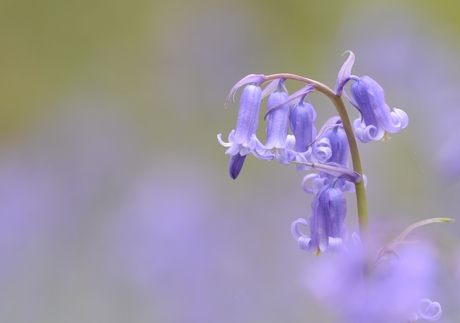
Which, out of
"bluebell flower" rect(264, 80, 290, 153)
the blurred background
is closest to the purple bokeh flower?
"bluebell flower" rect(264, 80, 290, 153)

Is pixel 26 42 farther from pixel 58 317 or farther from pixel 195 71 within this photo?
pixel 58 317

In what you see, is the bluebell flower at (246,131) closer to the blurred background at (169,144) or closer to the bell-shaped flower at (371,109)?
the bell-shaped flower at (371,109)

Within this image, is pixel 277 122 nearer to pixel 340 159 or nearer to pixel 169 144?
pixel 340 159

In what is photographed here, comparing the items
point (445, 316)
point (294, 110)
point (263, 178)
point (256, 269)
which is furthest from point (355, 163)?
point (263, 178)

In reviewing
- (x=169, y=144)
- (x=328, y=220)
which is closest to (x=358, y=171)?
(x=328, y=220)

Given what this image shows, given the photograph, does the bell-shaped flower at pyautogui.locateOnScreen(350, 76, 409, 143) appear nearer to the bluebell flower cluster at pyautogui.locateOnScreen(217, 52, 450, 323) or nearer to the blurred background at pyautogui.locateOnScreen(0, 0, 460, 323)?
the bluebell flower cluster at pyautogui.locateOnScreen(217, 52, 450, 323)

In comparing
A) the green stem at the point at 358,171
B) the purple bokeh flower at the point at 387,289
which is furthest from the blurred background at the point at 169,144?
the green stem at the point at 358,171

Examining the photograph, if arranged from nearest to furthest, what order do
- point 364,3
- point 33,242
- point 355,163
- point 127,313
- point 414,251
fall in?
1. point 355,163
2. point 414,251
3. point 127,313
4. point 33,242
5. point 364,3
